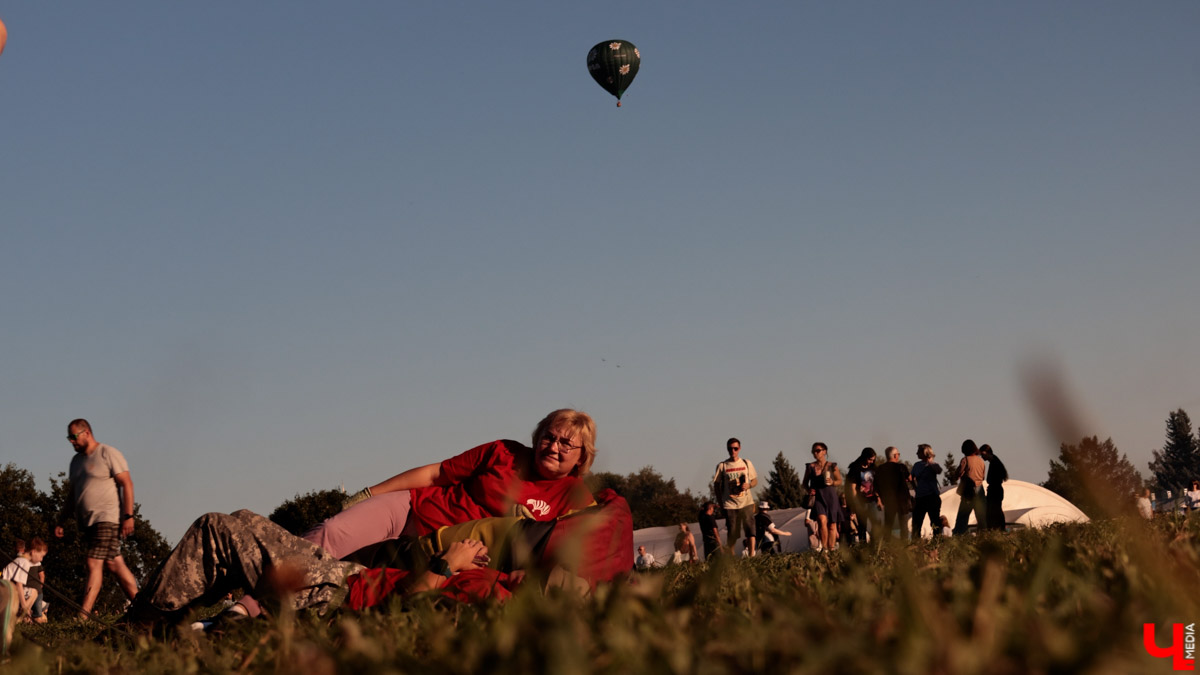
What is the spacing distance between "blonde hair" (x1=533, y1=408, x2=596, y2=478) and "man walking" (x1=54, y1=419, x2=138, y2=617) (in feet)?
23.4

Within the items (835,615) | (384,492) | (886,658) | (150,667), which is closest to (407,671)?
(886,658)

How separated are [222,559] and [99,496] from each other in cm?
771

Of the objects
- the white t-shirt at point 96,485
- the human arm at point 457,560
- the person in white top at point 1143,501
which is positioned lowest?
the human arm at point 457,560

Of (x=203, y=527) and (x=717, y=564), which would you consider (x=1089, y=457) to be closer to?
(x=717, y=564)

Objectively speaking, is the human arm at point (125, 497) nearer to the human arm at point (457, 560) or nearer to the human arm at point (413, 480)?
the human arm at point (413, 480)

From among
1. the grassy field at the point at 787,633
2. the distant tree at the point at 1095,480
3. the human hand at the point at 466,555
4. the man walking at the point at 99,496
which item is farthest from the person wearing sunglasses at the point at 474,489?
the man walking at the point at 99,496

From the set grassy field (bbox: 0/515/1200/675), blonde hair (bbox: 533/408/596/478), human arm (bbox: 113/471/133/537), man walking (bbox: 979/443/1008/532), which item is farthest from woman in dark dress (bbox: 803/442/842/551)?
grassy field (bbox: 0/515/1200/675)

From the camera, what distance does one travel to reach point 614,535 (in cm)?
393

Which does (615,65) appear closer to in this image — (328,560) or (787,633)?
(328,560)

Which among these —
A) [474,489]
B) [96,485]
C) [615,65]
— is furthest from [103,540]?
[615,65]

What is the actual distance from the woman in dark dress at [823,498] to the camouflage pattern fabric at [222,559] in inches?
524

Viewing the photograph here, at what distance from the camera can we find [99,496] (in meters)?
11.0

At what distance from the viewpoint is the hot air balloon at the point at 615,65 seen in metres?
42.3

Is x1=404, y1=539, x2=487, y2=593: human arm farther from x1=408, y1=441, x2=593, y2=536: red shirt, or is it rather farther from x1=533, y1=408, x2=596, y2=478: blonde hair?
x1=533, y1=408, x2=596, y2=478: blonde hair
